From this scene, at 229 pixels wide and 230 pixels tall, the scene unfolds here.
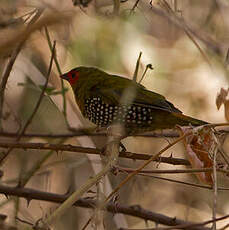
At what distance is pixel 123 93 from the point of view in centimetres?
351

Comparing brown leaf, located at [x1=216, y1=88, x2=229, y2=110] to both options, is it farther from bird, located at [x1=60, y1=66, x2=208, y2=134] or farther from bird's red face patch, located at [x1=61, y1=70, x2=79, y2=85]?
bird's red face patch, located at [x1=61, y1=70, x2=79, y2=85]

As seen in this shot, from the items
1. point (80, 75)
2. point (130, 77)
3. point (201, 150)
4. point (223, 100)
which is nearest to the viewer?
point (201, 150)

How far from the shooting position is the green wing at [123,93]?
3.49m

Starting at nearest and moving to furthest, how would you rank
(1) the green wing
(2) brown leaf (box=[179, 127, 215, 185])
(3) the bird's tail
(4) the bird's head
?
(2) brown leaf (box=[179, 127, 215, 185])
(3) the bird's tail
(1) the green wing
(4) the bird's head

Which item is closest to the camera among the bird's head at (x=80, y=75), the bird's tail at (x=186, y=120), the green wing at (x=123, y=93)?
the bird's tail at (x=186, y=120)

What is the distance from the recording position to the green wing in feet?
11.4

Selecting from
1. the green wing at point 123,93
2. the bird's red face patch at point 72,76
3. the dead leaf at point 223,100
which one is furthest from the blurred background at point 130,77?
the dead leaf at point 223,100

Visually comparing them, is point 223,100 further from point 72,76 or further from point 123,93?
point 72,76

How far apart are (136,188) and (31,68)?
1.52 m

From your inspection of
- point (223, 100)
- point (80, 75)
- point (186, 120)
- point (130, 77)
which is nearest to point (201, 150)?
point (223, 100)

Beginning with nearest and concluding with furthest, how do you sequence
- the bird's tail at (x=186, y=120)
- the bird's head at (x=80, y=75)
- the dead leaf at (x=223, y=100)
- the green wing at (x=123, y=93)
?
the dead leaf at (x=223, y=100) → the bird's tail at (x=186, y=120) → the green wing at (x=123, y=93) → the bird's head at (x=80, y=75)

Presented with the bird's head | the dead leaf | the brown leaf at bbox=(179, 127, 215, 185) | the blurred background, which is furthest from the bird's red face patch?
the brown leaf at bbox=(179, 127, 215, 185)

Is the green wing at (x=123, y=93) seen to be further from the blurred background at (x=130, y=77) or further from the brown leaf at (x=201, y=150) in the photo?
the brown leaf at (x=201, y=150)

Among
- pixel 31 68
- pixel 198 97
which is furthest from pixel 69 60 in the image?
pixel 198 97
